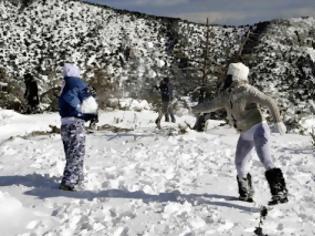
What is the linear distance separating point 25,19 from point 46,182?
5654cm

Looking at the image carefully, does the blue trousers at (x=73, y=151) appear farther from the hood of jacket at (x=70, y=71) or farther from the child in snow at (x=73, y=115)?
the hood of jacket at (x=70, y=71)

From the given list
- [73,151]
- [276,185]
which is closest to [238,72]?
[276,185]

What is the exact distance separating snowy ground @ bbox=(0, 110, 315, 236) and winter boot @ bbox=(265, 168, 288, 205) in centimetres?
14

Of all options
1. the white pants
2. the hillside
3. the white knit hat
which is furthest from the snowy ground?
the hillside

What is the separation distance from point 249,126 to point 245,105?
27cm

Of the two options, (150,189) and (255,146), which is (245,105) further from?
(150,189)

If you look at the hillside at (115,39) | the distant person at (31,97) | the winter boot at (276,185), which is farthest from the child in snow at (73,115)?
the hillside at (115,39)

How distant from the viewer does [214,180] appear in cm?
886

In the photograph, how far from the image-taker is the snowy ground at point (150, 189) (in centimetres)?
685

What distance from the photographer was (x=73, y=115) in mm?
8367

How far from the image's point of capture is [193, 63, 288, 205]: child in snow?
24.0 feet

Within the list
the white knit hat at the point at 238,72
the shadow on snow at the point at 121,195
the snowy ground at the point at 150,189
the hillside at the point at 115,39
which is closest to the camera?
the snowy ground at the point at 150,189

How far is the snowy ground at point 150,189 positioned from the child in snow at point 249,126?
26 centimetres

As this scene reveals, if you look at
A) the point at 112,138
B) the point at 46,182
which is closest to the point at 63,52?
the point at 112,138
